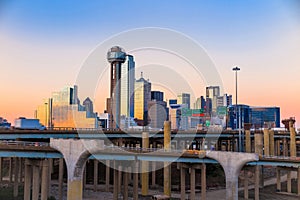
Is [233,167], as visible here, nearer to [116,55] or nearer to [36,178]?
[36,178]

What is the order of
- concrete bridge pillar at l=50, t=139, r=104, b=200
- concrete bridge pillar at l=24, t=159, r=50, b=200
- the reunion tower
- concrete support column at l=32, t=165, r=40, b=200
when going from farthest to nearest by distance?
1. the reunion tower
2. concrete bridge pillar at l=24, t=159, r=50, b=200
3. concrete support column at l=32, t=165, r=40, b=200
4. concrete bridge pillar at l=50, t=139, r=104, b=200

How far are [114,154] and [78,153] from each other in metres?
6.20

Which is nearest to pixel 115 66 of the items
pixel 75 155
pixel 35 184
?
pixel 35 184

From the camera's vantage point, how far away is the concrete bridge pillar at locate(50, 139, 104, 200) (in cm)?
4491

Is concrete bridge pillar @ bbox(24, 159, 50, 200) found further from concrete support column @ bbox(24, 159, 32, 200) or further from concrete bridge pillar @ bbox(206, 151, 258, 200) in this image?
concrete bridge pillar @ bbox(206, 151, 258, 200)

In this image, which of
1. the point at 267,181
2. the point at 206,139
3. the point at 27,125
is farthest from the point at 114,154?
the point at 27,125

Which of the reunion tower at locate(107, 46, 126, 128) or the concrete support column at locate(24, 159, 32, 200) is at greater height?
the reunion tower at locate(107, 46, 126, 128)

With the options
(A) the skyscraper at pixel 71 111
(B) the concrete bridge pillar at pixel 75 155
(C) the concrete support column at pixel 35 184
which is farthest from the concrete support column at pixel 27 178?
(A) the skyscraper at pixel 71 111

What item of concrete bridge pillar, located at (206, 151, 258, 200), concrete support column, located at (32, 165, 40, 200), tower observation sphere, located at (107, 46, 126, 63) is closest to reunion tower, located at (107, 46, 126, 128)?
tower observation sphere, located at (107, 46, 126, 63)

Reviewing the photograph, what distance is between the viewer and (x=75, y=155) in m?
45.3

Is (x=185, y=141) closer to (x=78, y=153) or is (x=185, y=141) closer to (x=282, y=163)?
(x=282, y=163)

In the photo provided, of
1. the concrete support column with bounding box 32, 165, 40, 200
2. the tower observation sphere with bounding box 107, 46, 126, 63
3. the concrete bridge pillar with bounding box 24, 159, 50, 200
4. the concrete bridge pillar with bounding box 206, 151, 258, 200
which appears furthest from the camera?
the tower observation sphere with bounding box 107, 46, 126, 63

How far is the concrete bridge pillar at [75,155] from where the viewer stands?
44.9 meters

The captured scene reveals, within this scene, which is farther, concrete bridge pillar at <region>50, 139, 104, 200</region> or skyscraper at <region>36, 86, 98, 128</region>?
skyscraper at <region>36, 86, 98, 128</region>
